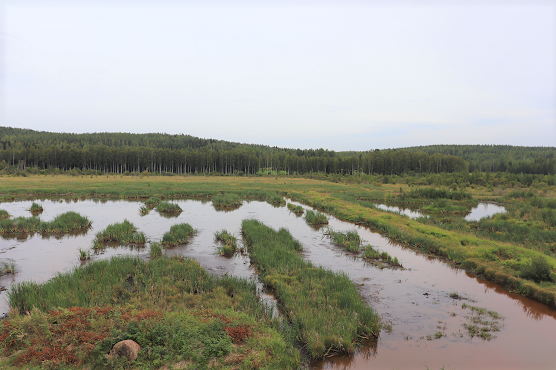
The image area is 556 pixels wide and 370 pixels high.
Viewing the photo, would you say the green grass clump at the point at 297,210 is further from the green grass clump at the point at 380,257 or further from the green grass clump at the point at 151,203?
the green grass clump at the point at 151,203

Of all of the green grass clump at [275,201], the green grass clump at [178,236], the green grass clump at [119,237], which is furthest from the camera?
the green grass clump at [275,201]

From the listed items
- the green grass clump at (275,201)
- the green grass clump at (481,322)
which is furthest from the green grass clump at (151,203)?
the green grass clump at (481,322)

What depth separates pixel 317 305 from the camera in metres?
9.91

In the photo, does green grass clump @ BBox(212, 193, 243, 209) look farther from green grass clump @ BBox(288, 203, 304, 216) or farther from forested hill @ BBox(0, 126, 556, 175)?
forested hill @ BBox(0, 126, 556, 175)

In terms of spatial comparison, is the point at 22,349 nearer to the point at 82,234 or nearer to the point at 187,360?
the point at 187,360

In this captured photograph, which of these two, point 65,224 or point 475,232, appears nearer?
point 475,232

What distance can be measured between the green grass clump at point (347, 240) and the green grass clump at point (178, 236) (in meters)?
9.92

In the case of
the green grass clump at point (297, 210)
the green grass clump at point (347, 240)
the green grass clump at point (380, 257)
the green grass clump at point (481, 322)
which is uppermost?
the green grass clump at point (297, 210)

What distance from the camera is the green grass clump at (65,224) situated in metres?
21.3

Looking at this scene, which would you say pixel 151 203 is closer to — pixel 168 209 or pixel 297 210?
pixel 168 209

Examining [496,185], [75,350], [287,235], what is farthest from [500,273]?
[496,185]

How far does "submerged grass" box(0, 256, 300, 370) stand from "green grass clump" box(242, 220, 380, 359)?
88cm

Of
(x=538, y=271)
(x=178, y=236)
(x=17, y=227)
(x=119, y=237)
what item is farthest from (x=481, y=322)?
(x=17, y=227)

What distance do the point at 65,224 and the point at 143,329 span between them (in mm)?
19375
